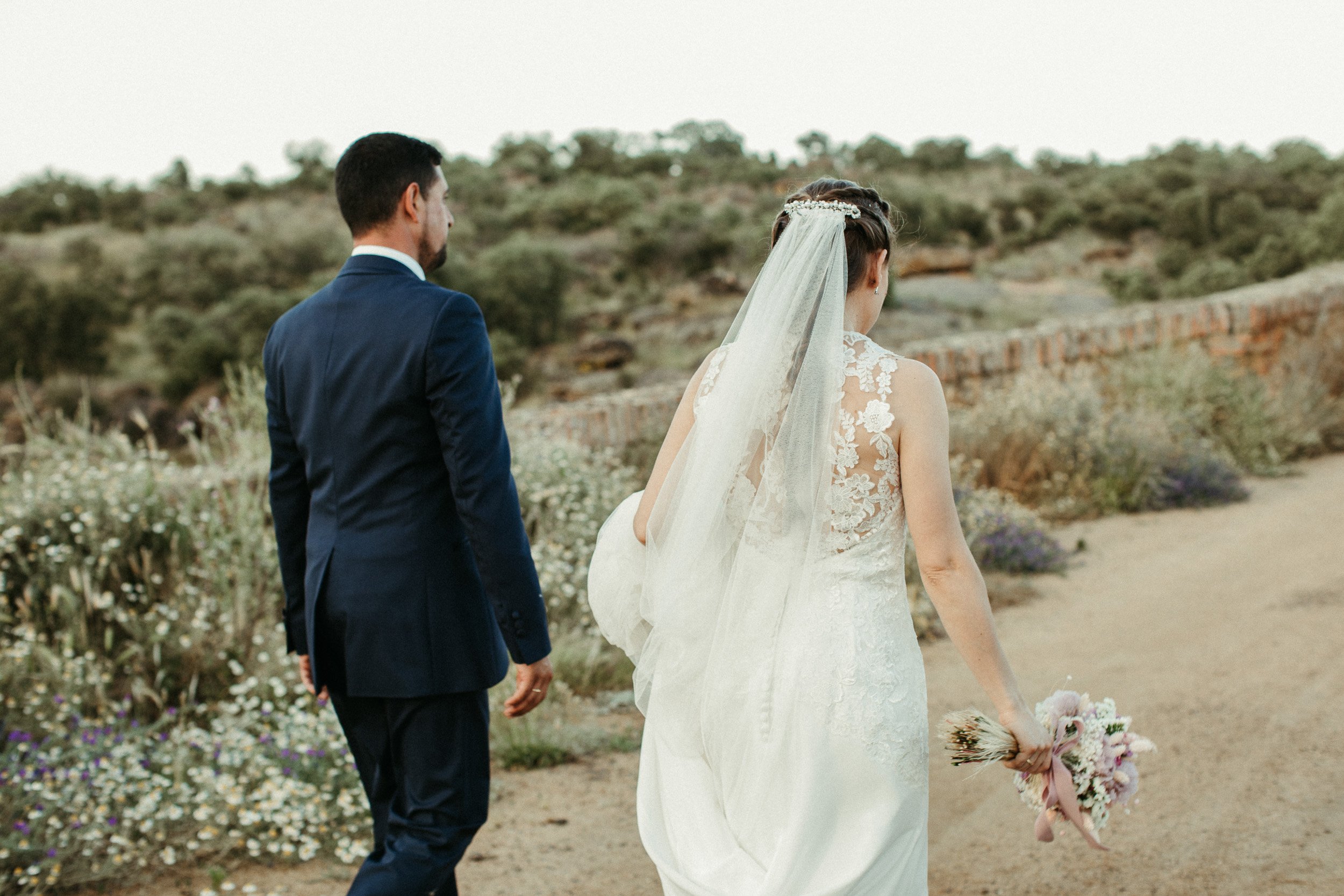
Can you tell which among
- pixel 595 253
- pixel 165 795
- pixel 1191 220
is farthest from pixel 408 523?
pixel 1191 220

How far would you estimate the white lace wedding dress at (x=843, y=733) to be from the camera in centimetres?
201

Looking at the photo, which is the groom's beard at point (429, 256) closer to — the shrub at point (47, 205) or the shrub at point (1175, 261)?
the shrub at point (1175, 261)

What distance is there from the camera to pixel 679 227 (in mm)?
21719

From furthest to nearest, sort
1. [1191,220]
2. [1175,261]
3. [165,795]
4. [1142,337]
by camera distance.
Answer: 1. [1191,220]
2. [1175,261]
3. [1142,337]
4. [165,795]

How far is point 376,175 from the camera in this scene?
2314 millimetres

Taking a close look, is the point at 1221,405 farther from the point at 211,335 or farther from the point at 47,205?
the point at 47,205

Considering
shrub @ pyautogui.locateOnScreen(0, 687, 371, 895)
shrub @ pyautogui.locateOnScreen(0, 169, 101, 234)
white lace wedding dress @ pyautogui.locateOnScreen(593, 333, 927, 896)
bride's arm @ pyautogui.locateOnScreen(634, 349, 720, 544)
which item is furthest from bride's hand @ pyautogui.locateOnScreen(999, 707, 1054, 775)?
shrub @ pyautogui.locateOnScreen(0, 169, 101, 234)

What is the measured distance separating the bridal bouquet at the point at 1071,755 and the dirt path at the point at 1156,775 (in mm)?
1113

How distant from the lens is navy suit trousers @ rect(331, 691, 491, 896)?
2209mm

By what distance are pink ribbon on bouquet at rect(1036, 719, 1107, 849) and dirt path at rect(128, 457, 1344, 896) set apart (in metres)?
1.13

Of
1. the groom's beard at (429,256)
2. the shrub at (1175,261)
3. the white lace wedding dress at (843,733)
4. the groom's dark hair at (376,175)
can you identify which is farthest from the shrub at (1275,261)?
the groom's dark hair at (376,175)

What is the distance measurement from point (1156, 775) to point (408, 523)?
296cm

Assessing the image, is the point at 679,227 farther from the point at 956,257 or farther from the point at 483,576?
the point at 483,576

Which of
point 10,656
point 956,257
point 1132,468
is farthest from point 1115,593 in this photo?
point 956,257
